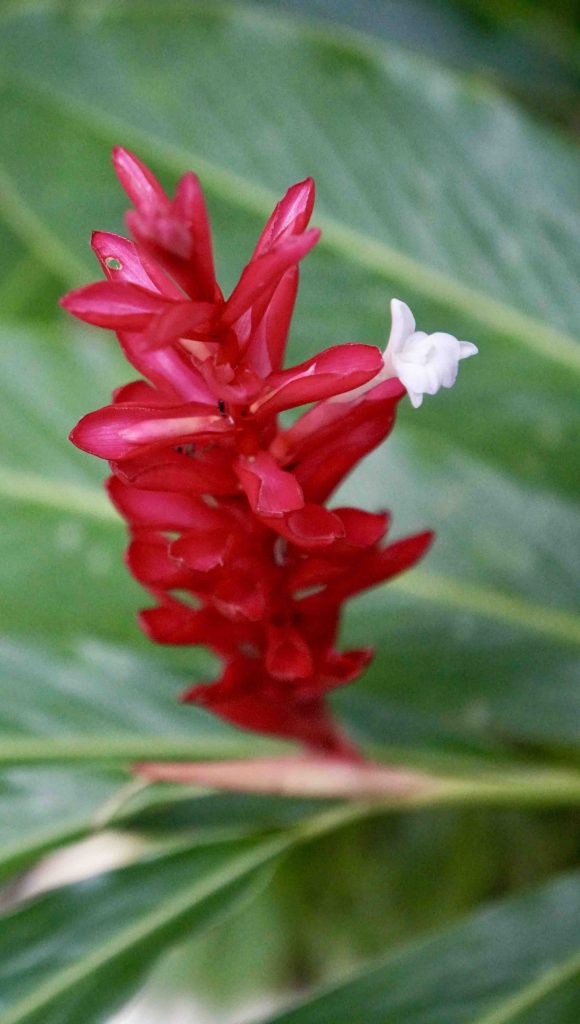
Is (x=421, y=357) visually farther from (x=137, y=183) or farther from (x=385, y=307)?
(x=385, y=307)

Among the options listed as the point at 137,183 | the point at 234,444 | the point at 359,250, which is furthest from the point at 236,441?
the point at 359,250

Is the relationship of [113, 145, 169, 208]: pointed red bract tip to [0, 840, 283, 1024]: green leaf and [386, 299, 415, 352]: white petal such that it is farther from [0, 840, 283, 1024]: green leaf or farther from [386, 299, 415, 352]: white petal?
[0, 840, 283, 1024]: green leaf

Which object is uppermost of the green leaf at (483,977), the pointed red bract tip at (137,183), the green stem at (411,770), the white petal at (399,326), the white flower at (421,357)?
the pointed red bract tip at (137,183)

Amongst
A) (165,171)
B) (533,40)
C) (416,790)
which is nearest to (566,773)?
(416,790)

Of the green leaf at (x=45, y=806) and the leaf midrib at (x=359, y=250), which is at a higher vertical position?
the leaf midrib at (x=359, y=250)

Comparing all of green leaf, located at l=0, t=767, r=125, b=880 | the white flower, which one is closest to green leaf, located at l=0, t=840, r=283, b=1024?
green leaf, located at l=0, t=767, r=125, b=880

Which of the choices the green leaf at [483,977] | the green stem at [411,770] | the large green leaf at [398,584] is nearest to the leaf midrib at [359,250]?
the large green leaf at [398,584]

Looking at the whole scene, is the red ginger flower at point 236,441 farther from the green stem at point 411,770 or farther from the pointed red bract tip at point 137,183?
the green stem at point 411,770
